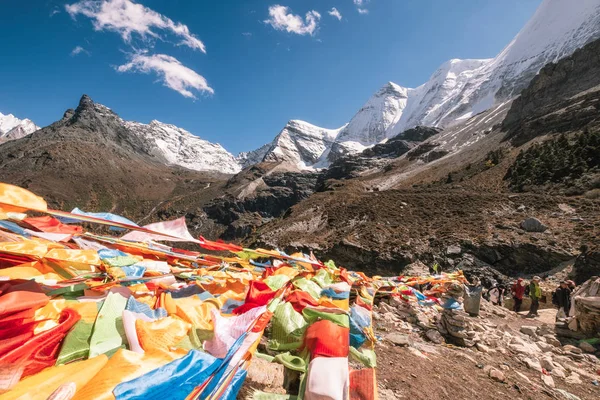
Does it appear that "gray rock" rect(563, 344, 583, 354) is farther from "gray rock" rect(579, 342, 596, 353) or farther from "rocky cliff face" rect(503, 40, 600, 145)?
"rocky cliff face" rect(503, 40, 600, 145)

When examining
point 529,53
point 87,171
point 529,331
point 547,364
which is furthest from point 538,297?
point 529,53

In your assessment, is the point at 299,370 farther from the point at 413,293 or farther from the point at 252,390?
the point at 413,293

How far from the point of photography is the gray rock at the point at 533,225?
18344mm

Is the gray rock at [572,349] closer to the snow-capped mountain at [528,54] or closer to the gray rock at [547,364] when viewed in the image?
the gray rock at [547,364]

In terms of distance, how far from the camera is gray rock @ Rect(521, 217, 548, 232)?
18344mm

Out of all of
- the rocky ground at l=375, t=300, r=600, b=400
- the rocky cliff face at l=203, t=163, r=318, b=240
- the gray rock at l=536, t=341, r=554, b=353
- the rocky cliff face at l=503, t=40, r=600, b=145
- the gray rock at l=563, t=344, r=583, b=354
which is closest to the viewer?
the rocky ground at l=375, t=300, r=600, b=400

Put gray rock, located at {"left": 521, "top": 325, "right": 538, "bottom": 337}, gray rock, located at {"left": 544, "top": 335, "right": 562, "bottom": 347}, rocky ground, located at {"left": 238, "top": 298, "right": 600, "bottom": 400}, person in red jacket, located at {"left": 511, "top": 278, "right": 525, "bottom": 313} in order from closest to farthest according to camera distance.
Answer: rocky ground, located at {"left": 238, "top": 298, "right": 600, "bottom": 400} < gray rock, located at {"left": 544, "top": 335, "right": 562, "bottom": 347} < gray rock, located at {"left": 521, "top": 325, "right": 538, "bottom": 337} < person in red jacket, located at {"left": 511, "top": 278, "right": 525, "bottom": 313}

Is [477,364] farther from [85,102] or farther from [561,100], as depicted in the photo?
[85,102]

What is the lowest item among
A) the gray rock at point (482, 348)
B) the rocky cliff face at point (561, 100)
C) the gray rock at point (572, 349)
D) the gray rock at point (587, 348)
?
the gray rock at point (482, 348)

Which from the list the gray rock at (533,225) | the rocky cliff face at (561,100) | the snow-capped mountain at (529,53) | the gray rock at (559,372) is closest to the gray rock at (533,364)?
→ the gray rock at (559,372)

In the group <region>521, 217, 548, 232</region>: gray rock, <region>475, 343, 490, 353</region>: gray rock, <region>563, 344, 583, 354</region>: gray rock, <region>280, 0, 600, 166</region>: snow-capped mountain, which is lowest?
<region>475, 343, 490, 353</region>: gray rock

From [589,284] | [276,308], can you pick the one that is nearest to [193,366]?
[276,308]

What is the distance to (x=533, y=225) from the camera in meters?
18.6


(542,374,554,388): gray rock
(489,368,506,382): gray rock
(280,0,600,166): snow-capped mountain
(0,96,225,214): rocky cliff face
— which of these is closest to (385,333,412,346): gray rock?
(489,368,506,382): gray rock
